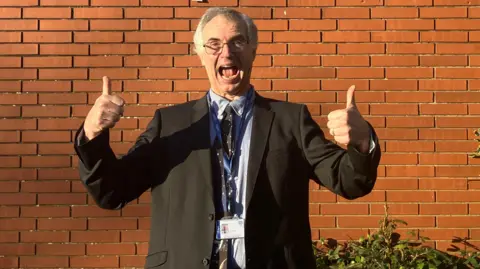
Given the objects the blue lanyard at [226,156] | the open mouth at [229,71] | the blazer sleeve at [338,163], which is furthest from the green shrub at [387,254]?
the open mouth at [229,71]

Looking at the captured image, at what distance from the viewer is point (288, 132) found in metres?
2.24

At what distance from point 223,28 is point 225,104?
0.89 ft

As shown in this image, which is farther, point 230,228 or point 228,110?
point 228,110

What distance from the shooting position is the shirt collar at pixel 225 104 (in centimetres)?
225

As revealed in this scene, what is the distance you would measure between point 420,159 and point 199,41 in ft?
7.43

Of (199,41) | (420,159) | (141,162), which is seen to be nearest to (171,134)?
(141,162)

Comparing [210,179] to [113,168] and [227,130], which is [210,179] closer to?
[227,130]

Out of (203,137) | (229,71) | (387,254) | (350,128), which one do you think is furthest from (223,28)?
(387,254)

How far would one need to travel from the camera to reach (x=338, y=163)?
2.11 meters

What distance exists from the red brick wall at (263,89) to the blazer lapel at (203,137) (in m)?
1.80

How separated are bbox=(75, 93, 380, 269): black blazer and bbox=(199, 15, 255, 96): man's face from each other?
0.12m

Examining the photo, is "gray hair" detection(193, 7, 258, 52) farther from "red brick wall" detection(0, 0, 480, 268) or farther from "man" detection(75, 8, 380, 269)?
"red brick wall" detection(0, 0, 480, 268)

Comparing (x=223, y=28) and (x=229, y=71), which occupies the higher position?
(x=223, y=28)

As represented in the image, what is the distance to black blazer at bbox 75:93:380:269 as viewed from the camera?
2043 millimetres
